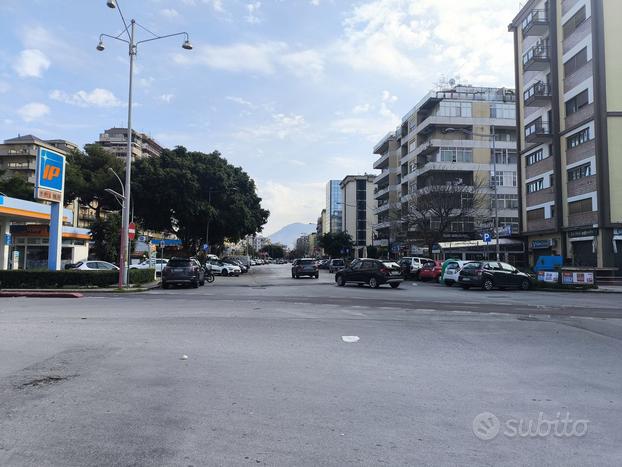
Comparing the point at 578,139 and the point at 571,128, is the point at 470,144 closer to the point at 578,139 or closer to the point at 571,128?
the point at 571,128

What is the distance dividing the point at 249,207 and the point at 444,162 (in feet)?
82.6

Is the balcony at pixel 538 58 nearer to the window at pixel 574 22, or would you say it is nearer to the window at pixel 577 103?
the window at pixel 574 22

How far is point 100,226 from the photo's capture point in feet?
150

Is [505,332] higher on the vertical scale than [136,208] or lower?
lower

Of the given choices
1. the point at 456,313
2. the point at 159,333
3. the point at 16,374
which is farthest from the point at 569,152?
the point at 16,374

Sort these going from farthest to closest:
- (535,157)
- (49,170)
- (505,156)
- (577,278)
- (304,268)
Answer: (505,156) → (535,157) → (304,268) → (577,278) → (49,170)

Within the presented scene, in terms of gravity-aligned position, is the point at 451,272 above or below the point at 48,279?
above

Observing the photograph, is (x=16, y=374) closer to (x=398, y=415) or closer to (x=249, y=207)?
(x=398, y=415)

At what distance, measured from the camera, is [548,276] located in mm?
27281

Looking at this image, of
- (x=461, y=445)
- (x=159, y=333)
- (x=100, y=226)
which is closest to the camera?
(x=461, y=445)

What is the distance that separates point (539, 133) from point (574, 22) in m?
8.69

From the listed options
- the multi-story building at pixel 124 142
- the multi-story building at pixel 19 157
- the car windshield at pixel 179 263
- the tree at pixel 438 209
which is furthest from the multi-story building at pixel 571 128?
the multi-story building at pixel 124 142

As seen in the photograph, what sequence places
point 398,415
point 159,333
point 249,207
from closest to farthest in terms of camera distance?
point 398,415, point 159,333, point 249,207

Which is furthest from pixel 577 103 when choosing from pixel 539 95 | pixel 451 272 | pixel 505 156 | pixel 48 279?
pixel 48 279
